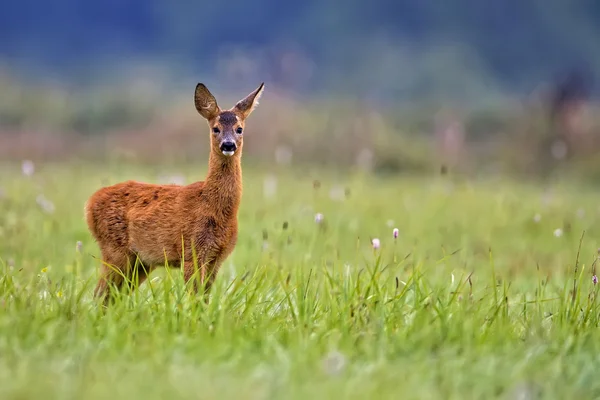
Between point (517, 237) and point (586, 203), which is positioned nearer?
point (517, 237)

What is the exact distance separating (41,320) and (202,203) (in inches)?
55.8

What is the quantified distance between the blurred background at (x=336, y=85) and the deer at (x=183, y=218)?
824cm

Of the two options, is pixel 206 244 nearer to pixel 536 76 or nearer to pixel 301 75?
pixel 301 75

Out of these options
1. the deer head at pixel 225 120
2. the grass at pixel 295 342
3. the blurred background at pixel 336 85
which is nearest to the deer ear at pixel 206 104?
the deer head at pixel 225 120

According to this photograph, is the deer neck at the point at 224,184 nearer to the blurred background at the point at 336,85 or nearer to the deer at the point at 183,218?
the deer at the point at 183,218

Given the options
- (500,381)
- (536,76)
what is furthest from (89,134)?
(536,76)

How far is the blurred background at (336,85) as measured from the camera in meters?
22.6

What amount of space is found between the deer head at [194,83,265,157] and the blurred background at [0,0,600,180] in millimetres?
8197

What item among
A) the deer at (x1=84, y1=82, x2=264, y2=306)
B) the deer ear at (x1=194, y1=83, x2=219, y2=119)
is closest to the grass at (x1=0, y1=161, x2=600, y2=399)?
the deer at (x1=84, y1=82, x2=264, y2=306)

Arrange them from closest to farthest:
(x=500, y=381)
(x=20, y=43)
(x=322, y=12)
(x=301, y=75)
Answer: (x=500, y=381), (x=301, y=75), (x=20, y=43), (x=322, y=12)

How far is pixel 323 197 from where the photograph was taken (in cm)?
1322

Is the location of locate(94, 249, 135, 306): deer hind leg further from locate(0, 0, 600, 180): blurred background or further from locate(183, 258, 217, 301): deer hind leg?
locate(0, 0, 600, 180): blurred background

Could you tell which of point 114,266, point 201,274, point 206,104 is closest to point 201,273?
point 201,274

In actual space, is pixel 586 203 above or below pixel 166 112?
below
